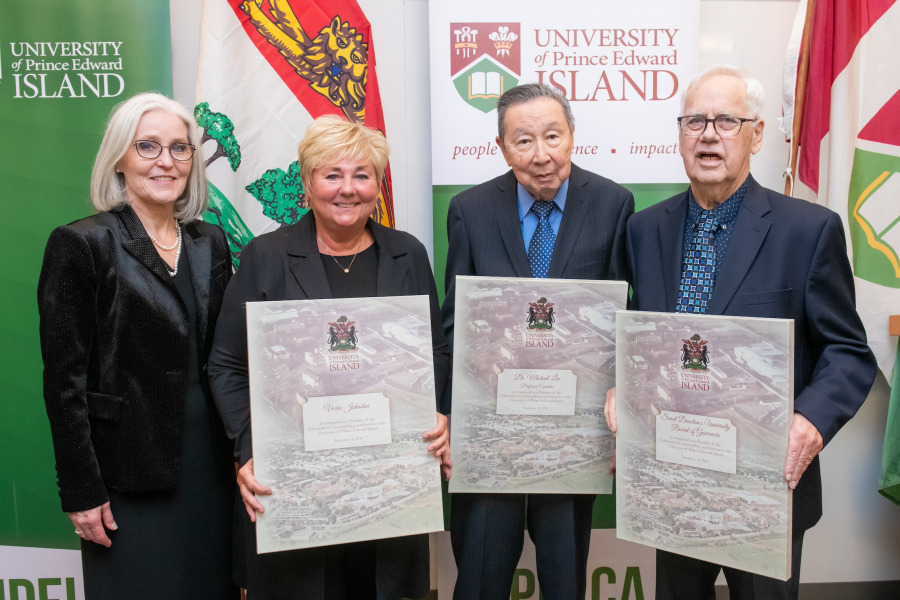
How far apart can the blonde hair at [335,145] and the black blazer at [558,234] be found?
38 centimetres

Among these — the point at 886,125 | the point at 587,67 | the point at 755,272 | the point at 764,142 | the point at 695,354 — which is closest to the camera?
the point at 695,354

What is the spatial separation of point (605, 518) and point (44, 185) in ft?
9.79

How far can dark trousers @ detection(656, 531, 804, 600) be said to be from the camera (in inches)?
70.7

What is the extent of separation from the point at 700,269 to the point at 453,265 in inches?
30.6

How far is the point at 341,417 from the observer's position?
173 cm

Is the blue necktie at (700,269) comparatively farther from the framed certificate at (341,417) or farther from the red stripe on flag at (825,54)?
the red stripe on flag at (825,54)

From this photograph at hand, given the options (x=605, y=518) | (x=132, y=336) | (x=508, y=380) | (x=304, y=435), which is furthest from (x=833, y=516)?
(x=132, y=336)

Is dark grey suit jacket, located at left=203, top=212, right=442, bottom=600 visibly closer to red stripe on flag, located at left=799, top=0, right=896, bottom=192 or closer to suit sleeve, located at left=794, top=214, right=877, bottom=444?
suit sleeve, located at left=794, top=214, right=877, bottom=444

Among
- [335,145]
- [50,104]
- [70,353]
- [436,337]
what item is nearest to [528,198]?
[436,337]

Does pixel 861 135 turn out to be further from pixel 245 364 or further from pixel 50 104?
pixel 50 104

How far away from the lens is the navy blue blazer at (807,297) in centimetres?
166

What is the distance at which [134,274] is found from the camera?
188cm

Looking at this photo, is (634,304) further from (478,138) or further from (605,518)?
(605,518)

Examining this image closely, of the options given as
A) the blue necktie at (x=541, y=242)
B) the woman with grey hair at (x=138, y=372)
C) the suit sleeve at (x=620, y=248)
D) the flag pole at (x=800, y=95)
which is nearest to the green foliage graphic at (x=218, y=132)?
the woman with grey hair at (x=138, y=372)
